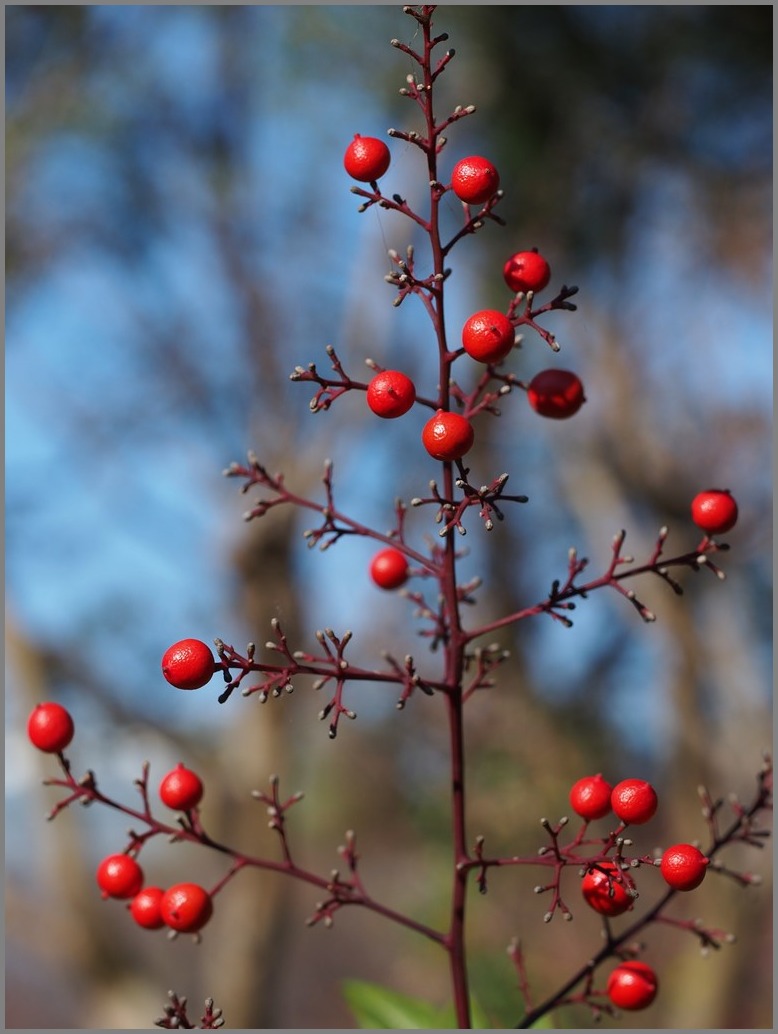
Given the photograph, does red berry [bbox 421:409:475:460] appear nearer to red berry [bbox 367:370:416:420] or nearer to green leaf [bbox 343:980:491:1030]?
red berry [bbox 367:370:416:420]

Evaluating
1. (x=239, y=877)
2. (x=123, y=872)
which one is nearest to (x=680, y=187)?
(x=239, y=877)

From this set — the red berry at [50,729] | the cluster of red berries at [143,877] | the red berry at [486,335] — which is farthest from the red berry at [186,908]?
the red berry at [486,335]

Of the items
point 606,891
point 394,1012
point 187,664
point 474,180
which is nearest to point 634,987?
point 606,891

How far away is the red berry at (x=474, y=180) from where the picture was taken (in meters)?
0.51

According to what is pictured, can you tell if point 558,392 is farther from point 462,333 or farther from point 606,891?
point 606,891

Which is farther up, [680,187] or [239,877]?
[680,187]

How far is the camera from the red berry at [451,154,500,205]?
0.51 meters

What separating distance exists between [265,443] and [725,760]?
217 centimetres

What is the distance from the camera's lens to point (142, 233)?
3.89 metres

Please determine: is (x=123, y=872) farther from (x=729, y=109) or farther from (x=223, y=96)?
(x=223, y=96)

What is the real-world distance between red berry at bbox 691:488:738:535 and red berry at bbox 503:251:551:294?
0.57 ft

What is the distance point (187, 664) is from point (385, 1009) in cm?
44

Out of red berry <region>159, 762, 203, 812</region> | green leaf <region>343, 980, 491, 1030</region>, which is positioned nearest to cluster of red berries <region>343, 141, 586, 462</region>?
red berry <region>159, 762, 203, 812</region>

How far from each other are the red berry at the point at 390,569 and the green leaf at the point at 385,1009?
0.34 m
